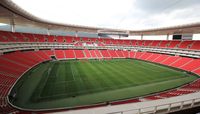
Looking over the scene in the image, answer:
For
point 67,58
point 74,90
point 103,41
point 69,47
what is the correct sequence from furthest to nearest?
point 103,41 < point 69,47 < point 67,58 < point 74,90

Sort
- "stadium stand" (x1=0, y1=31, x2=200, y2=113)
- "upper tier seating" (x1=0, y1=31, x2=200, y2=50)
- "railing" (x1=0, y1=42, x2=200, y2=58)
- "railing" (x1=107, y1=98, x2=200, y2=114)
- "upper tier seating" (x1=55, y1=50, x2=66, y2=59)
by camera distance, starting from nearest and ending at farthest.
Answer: "railing" (x1=107, y1=98, x2=200, y2=114) → "stadium stand" (x1=0, y1=31, x2=200, y2=113) → "railing" (x1=0, y1=42, x2=200, y2=58) → "upper tier seating" (x1=0, y1=31, x2=200, y2=50) → "upper tier seating" (x1=55, y1=50, x2=66, y2=59)

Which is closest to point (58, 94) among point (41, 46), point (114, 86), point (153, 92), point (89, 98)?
point (89, 98)

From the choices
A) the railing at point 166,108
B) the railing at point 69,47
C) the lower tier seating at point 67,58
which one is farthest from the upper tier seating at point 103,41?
the railing at point 166,108

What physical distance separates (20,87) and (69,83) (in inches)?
264

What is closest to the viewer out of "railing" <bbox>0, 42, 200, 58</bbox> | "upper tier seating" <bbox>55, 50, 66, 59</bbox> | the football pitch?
the football pitch

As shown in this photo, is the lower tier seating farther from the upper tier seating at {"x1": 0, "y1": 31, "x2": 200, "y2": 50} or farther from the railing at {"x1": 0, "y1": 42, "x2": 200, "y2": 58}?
the upper tier seating at {"x1": 0, "y1": 31, "x2": 200, "y2": 50}

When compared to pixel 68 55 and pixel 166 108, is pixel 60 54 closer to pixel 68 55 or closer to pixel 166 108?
pixel 68 55

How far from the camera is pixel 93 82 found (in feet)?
67.2

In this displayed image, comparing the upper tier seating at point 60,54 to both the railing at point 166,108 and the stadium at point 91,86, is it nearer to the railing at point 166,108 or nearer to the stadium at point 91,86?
the stadium at point 91,86

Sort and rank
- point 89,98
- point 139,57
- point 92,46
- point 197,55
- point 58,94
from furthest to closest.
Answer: point 92,46 → point 139,57 → point 197,55 → point 58,94 → point 89,98

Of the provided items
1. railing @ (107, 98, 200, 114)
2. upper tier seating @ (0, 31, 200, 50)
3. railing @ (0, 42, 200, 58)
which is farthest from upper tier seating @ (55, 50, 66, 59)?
railing @ (107, 98, 200, 114)

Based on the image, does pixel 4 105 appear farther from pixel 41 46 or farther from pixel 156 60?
pixel 156 60

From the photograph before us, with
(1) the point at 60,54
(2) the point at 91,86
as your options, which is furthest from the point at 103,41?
(2) the point at 91,86

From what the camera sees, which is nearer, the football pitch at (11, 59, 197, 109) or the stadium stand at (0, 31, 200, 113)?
the football pitch at (11, 59, 197, 109)
